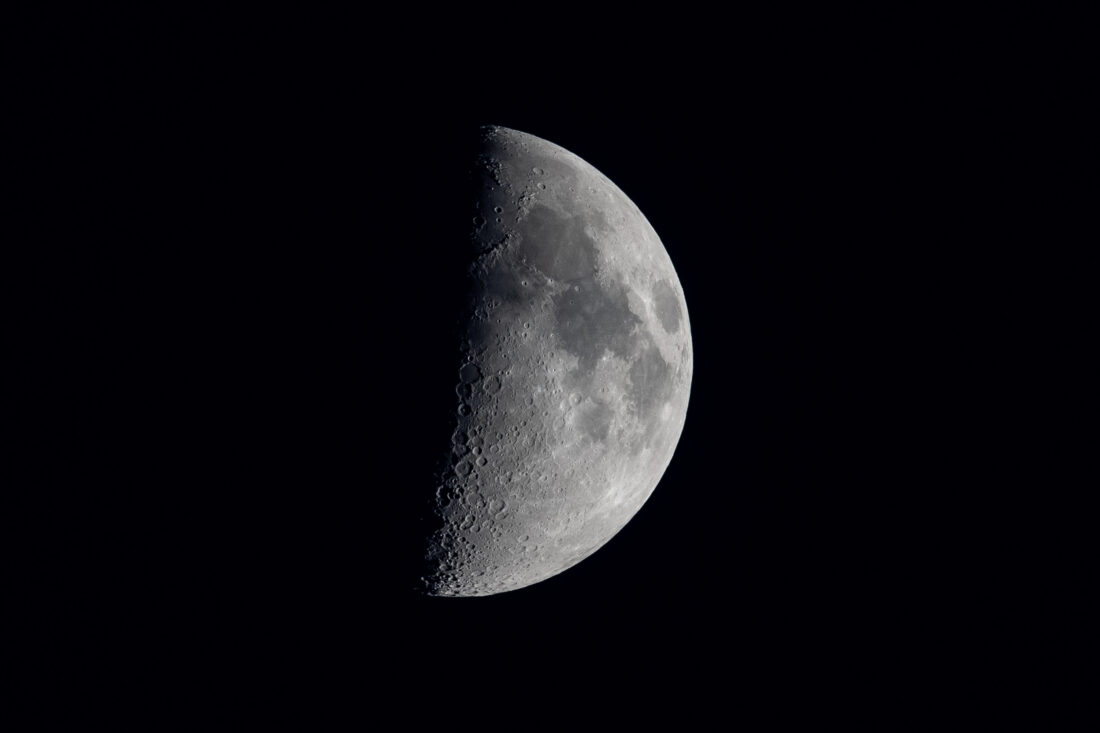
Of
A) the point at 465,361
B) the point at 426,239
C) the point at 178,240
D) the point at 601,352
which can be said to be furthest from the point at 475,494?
the point at 178,240

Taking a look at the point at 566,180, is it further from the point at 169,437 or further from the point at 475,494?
the point at 169,437

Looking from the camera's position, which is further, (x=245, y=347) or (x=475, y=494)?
(x=475, y=494)

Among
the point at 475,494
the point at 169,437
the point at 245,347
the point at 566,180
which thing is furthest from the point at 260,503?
the point at 566,180

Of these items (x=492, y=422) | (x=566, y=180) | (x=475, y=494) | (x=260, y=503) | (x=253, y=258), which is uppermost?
(x=566, y=180)

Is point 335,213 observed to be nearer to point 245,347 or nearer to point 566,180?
point 245,347

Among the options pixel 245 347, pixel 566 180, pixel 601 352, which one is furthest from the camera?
pixel 566 180

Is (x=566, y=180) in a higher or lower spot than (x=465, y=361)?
higher

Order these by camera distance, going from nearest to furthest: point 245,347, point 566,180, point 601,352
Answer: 1. point 245,347
2. point 601,352
3. point 566,180
